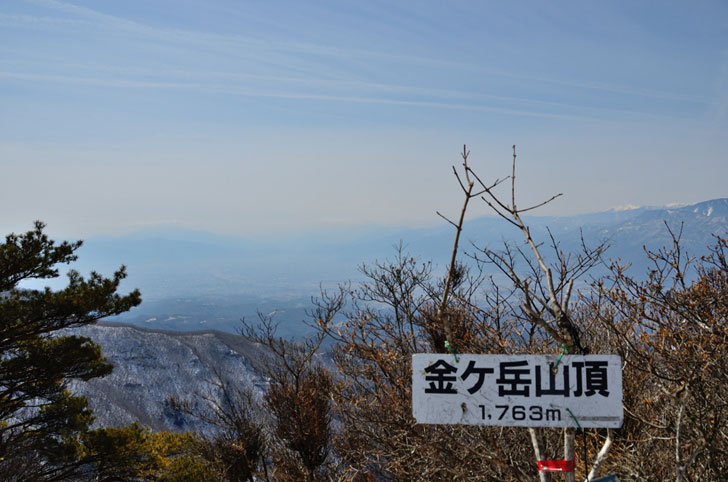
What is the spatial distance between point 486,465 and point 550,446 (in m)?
0.61

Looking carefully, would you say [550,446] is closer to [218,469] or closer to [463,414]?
[463,414]

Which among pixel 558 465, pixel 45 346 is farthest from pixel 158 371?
pixel 558 465

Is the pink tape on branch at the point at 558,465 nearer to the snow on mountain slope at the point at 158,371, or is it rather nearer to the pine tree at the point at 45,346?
the pine tree at the point at 45,346

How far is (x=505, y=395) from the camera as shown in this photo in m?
2.52

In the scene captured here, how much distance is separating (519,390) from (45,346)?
1295 centimetres

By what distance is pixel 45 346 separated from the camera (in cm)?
1248

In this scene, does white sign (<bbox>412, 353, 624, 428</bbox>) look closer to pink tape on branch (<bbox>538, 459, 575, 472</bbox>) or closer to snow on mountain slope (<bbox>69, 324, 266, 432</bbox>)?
pink tape on branch (<bbox>538, 459, 575, 472</bbox>)

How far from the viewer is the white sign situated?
2.43m

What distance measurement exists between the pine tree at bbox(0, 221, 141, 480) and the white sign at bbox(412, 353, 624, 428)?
1022 cm

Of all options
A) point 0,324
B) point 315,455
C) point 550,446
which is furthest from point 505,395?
point 315,455

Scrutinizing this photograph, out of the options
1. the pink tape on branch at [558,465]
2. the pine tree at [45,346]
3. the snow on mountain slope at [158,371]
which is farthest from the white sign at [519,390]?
the snow on mountain slope at [158,371]

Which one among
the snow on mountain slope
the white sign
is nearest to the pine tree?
the white sign

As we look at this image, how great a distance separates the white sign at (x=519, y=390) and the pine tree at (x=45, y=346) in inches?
402

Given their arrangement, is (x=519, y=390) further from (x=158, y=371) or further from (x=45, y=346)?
(x=158, y=371)
